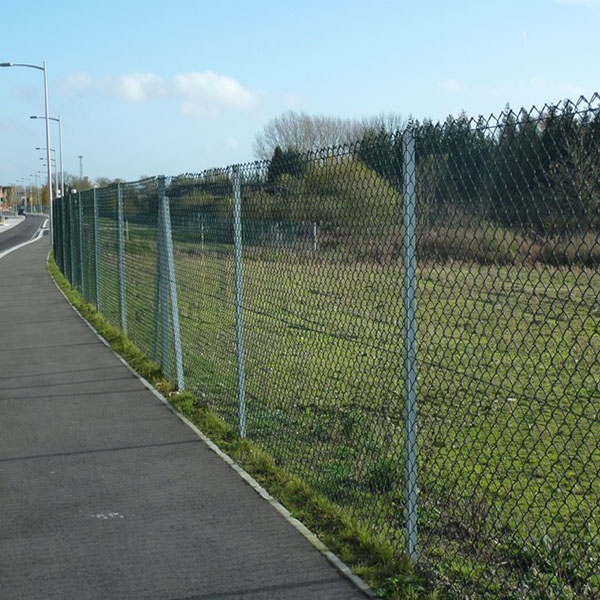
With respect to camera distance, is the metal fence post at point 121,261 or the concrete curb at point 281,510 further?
the metal fence post at point 121,261

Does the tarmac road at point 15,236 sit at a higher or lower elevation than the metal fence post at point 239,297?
lower

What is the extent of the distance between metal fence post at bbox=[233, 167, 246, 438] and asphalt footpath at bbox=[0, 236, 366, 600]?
1.40ft

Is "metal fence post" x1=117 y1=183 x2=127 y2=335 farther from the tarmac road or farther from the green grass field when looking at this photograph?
the tarmac road

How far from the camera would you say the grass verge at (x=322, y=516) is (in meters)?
4.16

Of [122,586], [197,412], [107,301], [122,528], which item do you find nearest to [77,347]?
[107,301]

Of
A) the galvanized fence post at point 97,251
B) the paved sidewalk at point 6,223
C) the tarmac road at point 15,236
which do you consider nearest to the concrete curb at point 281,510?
the galvanized fence post at point 97,251

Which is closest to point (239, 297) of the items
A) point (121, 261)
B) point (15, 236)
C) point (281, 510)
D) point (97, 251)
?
point (281, 510)

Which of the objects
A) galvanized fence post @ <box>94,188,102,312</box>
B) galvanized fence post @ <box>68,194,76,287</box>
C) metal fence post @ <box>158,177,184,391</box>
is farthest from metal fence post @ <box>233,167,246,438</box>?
galvanized fence post @ <box>68,194,76,287</box>

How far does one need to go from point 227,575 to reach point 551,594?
1529 mm

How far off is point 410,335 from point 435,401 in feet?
6.87

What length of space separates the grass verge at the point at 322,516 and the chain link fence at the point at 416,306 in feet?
0.30

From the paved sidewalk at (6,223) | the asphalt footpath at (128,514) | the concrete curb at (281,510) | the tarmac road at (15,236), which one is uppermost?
the paved sidewalk at (6,223)

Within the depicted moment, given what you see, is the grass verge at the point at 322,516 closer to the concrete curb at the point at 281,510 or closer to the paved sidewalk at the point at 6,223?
the concrete curb at the point at 281,510

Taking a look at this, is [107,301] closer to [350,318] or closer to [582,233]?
[350,318]
